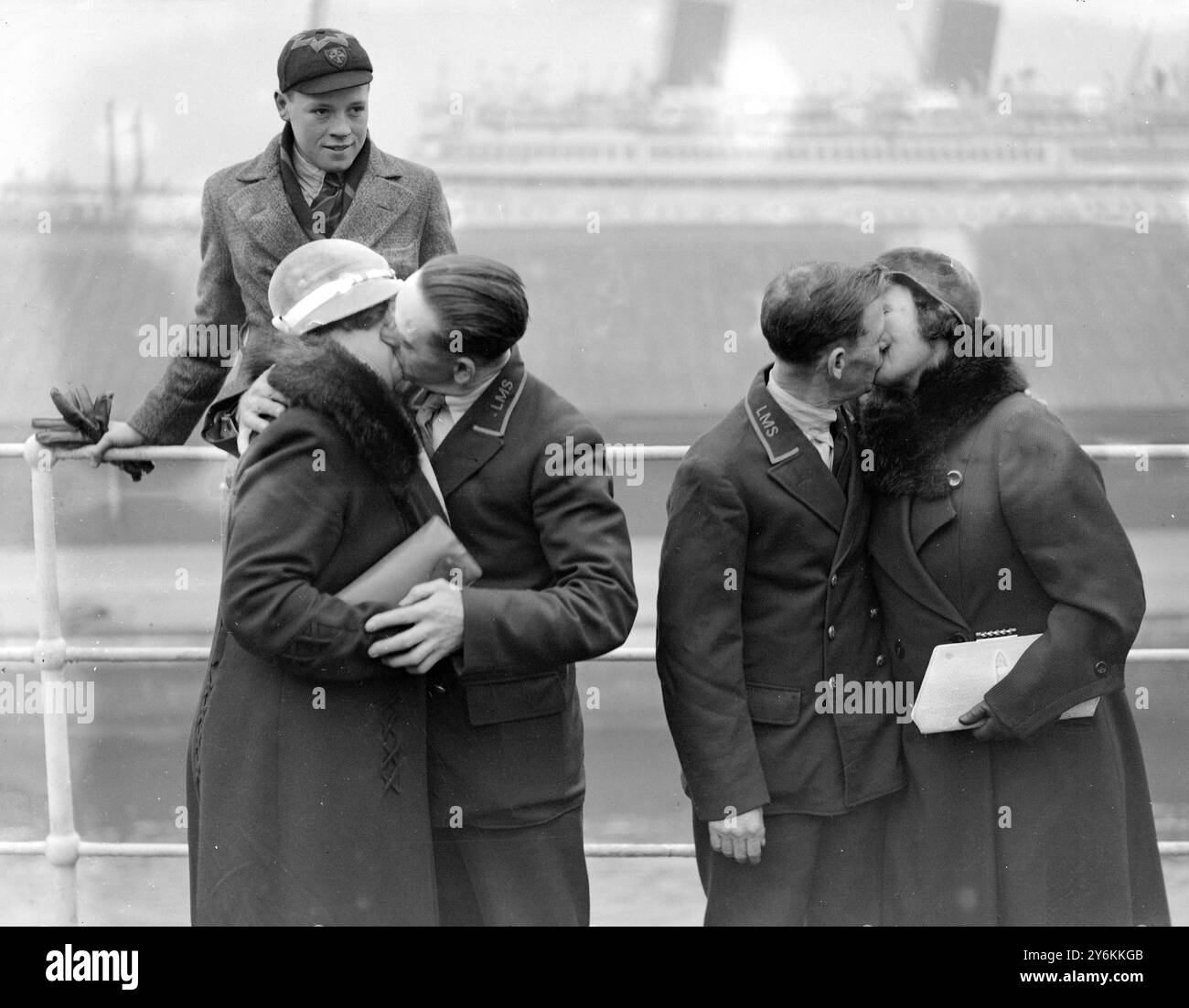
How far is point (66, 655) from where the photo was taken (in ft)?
4.91

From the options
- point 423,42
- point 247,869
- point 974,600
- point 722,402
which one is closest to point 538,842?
point 247,869

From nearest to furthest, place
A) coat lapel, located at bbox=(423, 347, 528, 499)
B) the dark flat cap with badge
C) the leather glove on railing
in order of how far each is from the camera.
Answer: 1. coat lapel, located at bbox=(423, 347, 528, 499)
2. the dark flat cap with badge
3. the leather glove on railing

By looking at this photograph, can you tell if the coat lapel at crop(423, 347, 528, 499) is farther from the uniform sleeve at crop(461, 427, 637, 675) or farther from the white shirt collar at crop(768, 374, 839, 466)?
the white shirt collar at crop(768, 374, 839, 466)

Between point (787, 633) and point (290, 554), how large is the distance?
17.0 inches

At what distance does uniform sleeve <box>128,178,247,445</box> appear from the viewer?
1.38 m

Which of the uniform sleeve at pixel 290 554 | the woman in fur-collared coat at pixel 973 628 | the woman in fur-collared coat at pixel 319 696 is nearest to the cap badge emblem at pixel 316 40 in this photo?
the woman in fur-collared coat at pixel 319 696

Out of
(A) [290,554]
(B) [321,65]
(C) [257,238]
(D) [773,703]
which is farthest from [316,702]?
(B) [321,65]

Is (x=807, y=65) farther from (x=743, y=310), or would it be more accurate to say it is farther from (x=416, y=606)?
(x=416, y=606)

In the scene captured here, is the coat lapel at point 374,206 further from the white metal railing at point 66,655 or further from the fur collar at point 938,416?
the fur collar at point 938,416

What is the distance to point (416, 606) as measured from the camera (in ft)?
3.45

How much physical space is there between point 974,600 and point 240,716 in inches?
24.5

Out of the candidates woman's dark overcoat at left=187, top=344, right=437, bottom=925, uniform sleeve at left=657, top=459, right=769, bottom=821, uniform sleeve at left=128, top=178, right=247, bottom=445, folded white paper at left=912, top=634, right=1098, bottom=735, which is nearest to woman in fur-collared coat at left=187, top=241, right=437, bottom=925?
woman's dark overcoat at left=187, top=344, right=437, bottom=925

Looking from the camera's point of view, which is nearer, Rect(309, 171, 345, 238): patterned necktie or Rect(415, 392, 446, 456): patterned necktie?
Rect(415, 392, 446, 456): patterned necktie

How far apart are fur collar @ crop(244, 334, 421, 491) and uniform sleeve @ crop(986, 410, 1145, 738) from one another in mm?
509
